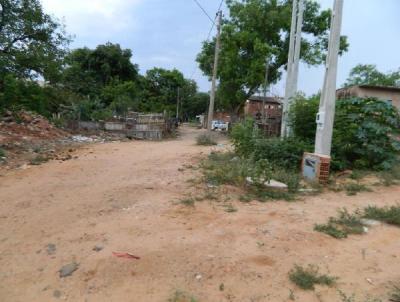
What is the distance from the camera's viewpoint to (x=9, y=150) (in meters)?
10.4

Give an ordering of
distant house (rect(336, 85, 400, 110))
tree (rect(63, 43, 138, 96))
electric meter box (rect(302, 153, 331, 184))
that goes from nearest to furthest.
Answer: electric meter box (rect(302, 153, 331, 184)) < distant house (rect(336, 85, 400, 110)) < tree (rect(63, 43, 138, 96))

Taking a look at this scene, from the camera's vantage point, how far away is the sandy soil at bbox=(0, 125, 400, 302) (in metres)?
3.24

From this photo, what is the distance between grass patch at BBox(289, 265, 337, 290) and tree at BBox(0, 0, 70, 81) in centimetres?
1378

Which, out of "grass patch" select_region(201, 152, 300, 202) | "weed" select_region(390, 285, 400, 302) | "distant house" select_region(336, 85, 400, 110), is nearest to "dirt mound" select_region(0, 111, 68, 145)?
"grass patch" select_region(201, 152, 300, 202)

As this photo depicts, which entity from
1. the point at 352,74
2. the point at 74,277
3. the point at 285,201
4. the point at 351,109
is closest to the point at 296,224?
the point at 285,201

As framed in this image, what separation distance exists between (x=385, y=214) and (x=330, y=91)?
3.36 metres

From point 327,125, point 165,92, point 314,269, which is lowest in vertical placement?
point 314,269

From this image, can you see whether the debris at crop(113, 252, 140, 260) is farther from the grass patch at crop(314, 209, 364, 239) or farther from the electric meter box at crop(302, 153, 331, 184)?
the electric meter box at crop(302, 153, 331, 184)

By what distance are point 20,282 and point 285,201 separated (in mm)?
3853

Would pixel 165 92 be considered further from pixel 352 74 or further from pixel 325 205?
pixel 325 205

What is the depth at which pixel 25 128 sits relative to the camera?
46.5 ft

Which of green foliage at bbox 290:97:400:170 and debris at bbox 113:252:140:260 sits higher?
green foliage at bbox 290:97:400:170

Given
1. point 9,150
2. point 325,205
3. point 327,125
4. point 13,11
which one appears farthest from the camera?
point 13,11

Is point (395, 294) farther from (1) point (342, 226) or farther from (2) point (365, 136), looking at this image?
(2) point (365, 136)
